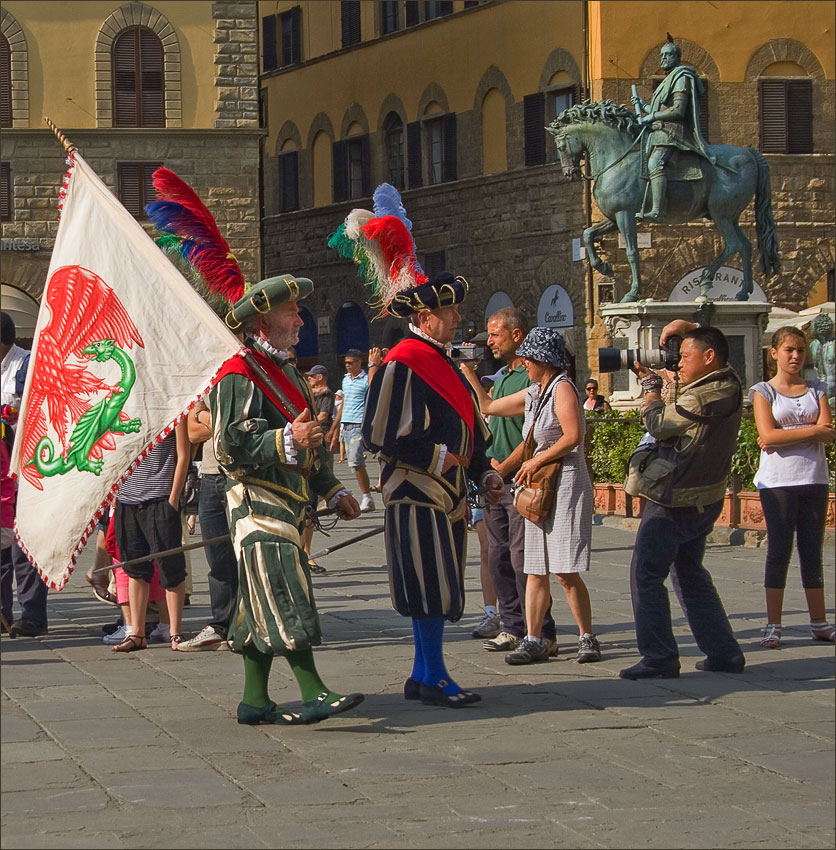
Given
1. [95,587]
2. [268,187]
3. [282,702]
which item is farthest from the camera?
[268,187]

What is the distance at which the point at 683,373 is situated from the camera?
737 centimetres

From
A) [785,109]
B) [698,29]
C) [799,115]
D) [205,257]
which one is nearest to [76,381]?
[205,257]

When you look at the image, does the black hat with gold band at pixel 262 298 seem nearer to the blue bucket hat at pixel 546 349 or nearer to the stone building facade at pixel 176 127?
the blue bucket hat at pixel 546 349

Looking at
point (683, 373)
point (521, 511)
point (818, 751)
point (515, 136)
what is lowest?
point (818, 751)

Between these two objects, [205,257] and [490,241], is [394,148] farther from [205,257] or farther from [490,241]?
[205,257]

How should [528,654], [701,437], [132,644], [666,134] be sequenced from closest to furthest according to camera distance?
[701,437] < [528,654] < [132,644] < [666,134]

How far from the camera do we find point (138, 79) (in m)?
27.2

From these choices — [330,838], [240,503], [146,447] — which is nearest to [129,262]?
[146,447]

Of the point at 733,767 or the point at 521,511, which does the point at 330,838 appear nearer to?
the point at 733,767

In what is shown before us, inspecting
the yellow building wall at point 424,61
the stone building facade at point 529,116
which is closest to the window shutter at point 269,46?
the stone building facade at point 529,116

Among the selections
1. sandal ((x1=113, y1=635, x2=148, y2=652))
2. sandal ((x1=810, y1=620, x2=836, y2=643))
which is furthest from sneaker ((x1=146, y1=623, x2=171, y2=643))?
sandal ((x1=810, y1=620, x2=836, y2=643))

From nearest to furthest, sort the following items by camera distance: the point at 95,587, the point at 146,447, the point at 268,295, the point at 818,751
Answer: the point at 146,447, the point at 818,751, the point at 268,295, the point at 95,587

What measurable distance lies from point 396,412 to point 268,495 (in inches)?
27.3

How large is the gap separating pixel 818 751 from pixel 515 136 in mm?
27132
